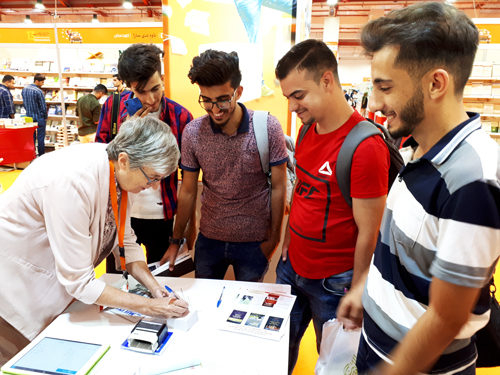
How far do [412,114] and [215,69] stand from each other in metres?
1.08

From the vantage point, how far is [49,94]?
1013 cm

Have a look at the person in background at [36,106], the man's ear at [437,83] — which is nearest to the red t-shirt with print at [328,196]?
the man's ear at [437,83]

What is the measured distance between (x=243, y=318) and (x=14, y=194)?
0.99 m

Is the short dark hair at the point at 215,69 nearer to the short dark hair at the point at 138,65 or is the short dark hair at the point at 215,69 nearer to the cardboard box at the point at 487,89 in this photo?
the short dark hair at the point at 138,65

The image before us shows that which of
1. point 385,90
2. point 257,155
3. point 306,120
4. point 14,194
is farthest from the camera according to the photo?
point 257,155

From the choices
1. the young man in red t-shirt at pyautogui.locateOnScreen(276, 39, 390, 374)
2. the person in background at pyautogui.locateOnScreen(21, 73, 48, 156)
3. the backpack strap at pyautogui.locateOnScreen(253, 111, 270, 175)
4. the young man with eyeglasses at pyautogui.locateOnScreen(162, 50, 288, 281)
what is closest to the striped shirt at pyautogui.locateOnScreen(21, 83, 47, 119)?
the person in background at pyautogui.locateOnScreen(21, 73, 48, 156)

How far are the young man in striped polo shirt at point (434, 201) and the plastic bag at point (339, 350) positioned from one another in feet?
1.06

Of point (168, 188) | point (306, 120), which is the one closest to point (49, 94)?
point (168, 188)

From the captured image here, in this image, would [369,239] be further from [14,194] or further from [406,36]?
[14,194]

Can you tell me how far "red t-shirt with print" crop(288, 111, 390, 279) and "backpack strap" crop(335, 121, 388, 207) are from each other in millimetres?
19

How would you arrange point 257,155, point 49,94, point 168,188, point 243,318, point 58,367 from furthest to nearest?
point 49,94 → point 168,188 → point 257,155 → point 243,318 → point 58,367

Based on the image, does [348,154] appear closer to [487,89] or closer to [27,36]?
[487,89]

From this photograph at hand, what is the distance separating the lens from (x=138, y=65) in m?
1.88

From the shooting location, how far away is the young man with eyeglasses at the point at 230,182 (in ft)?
5.81
